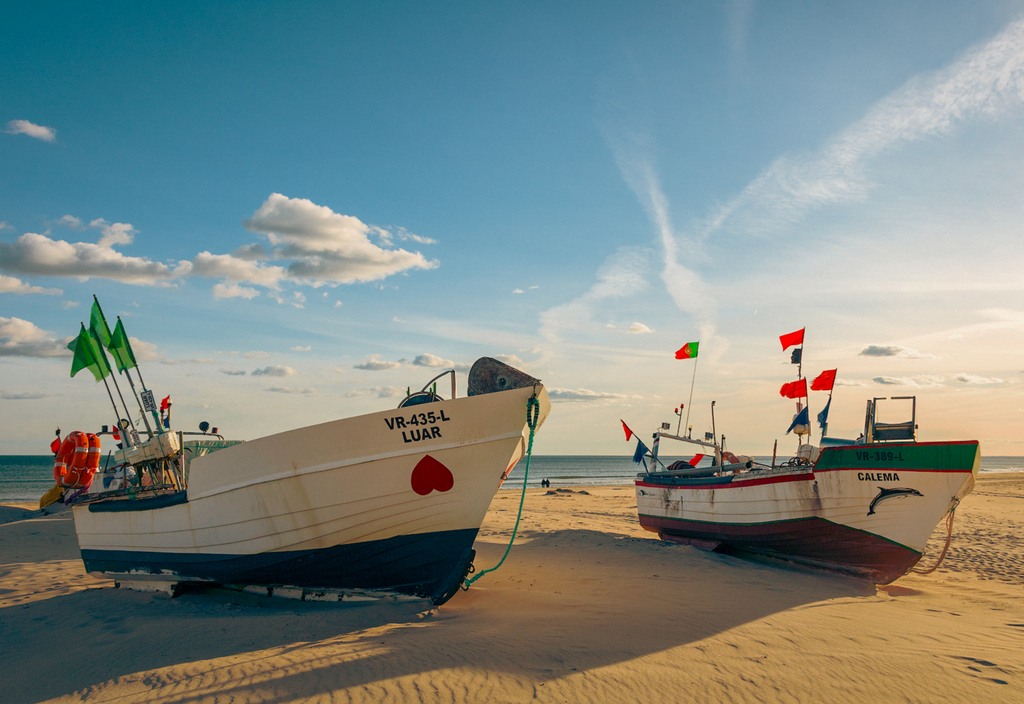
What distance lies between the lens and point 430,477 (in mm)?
6988

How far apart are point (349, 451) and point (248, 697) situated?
292 cm

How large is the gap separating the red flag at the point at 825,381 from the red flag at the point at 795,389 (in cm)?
41

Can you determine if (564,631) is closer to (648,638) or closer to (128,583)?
(648,638)

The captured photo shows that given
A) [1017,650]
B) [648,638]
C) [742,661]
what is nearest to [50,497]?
[648,638]

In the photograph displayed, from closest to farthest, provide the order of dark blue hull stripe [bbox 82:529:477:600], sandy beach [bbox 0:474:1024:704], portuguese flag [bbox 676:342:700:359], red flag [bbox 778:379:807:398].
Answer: sandy beach [bbox 0:474:1024:704]
dark blue hull stripe [bbox 82:529:477:600]
red flag [bbox 778:379:807:398]
portuguese flag [bbox 676:342:700:359]

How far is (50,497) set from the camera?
12102mm

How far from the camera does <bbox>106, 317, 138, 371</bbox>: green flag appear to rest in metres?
9.65

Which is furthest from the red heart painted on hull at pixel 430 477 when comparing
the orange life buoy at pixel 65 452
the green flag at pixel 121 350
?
the orange life buoy at pixel 65 452

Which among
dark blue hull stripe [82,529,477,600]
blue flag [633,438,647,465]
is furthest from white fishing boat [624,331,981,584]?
dark blue hull stripe [82,529,477,600]

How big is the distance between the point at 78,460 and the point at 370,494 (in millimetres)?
7442

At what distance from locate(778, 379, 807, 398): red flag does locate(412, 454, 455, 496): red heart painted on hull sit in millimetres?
9458

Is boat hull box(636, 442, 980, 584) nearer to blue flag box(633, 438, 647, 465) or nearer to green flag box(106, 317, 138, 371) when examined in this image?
blue flag box(633, 438, 647, 465)

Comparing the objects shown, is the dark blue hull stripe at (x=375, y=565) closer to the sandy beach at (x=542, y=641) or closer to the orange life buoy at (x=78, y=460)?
the sandy beach at (x=542, y=641)

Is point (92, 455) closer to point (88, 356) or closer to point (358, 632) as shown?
point (88, 356)
